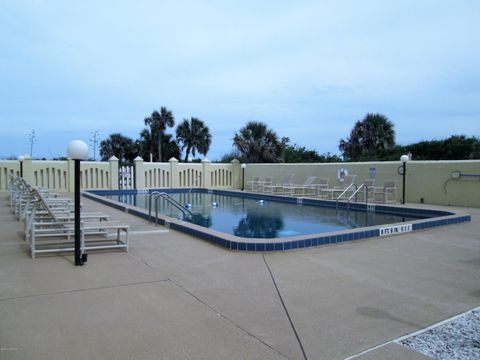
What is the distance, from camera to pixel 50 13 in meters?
10.6

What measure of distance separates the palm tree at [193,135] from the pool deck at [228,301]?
1256 inches

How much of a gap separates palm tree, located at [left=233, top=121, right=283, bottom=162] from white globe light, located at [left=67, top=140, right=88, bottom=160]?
18824 mm

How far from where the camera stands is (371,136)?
1046 inches

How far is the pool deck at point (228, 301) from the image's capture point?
258 centimetres

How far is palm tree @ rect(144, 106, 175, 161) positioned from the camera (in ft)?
126

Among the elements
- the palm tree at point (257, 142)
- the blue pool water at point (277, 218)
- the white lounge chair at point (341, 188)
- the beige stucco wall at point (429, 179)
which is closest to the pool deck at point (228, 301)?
the blue pool water at point (277, 218)

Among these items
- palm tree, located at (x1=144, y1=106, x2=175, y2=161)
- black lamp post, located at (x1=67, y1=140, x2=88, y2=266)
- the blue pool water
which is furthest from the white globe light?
palm tree, located at (x1=144, y1=106, x2=175, y2=161)

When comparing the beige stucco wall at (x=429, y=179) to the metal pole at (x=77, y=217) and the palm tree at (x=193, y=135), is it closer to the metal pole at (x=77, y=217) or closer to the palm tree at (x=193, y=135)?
the metal pole at (x=77, y=217)

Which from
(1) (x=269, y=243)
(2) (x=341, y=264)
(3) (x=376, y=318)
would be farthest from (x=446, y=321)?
(1) (x=269, y=243)

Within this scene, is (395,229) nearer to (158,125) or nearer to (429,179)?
(429,179)

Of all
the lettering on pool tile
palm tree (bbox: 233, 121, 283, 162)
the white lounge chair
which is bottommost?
the lettering on pool tile

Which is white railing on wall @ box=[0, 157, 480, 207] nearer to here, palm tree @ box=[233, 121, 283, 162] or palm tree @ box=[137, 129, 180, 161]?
palm tree @ box=[233, 121, 283, 162]

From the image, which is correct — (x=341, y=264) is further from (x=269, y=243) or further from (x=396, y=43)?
(x=396, y=43)

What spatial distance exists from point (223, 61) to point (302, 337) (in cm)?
1561
